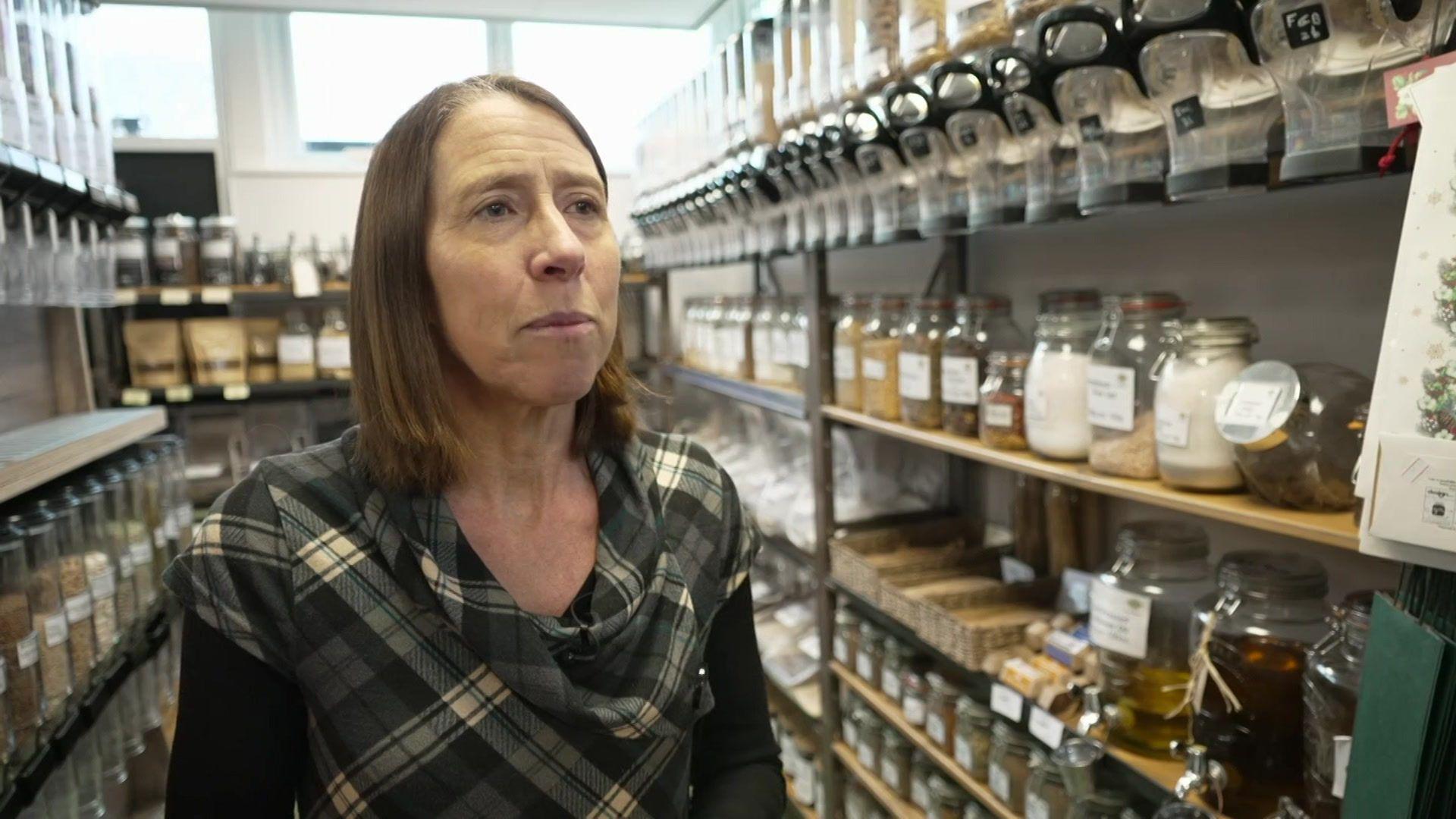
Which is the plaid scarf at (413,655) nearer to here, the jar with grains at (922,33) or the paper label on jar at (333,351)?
the jar with grains at (922,33)

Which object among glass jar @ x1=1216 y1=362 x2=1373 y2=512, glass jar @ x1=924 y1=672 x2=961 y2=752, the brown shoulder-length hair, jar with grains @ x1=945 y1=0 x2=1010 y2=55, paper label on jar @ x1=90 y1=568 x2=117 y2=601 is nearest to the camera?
the brown shoulder-length hair

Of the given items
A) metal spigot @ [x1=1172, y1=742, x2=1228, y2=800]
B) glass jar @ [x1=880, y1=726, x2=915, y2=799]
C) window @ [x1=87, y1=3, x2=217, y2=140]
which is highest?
window @ [x1=87, y1=3, x2=217, y2=140]

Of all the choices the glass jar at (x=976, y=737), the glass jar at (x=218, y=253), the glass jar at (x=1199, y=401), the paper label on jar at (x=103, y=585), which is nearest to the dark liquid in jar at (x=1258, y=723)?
the glass jar at (x=1199, y=401)

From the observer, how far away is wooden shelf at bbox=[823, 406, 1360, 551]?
3.24 feet

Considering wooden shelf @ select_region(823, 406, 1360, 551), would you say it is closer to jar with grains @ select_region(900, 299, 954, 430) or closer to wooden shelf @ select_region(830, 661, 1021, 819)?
jar with grains @ select_region(900, 299, 954, 430)

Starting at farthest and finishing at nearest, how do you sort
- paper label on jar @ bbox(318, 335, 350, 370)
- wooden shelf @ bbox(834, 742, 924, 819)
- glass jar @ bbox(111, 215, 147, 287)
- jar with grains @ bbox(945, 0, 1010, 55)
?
paper label on jar @ bbox(318, 335, 350, 370)
glass jar @ bbox(111, 215, 147, 287)
wooden shelf @ bbox(834, 742, 924, 819)
jar with grains @ bbox(945, 0, 1010, 55)

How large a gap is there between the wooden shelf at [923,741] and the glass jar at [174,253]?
10.5ft

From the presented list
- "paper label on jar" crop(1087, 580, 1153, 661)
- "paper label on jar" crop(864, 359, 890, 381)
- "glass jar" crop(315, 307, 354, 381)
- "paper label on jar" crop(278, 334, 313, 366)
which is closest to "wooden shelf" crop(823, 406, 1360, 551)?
"paper label on jar" crop(1087, 580, 1153, 661)

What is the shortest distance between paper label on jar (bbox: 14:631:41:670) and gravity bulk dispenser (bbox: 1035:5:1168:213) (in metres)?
1.62

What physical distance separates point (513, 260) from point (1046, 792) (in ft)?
4.20

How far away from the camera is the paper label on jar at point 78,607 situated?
4.83 ft

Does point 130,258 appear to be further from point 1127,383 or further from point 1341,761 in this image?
point 1341,761

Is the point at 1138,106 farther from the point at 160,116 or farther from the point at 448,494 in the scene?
the point at 160,116

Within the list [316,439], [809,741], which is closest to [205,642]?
[809,741]
